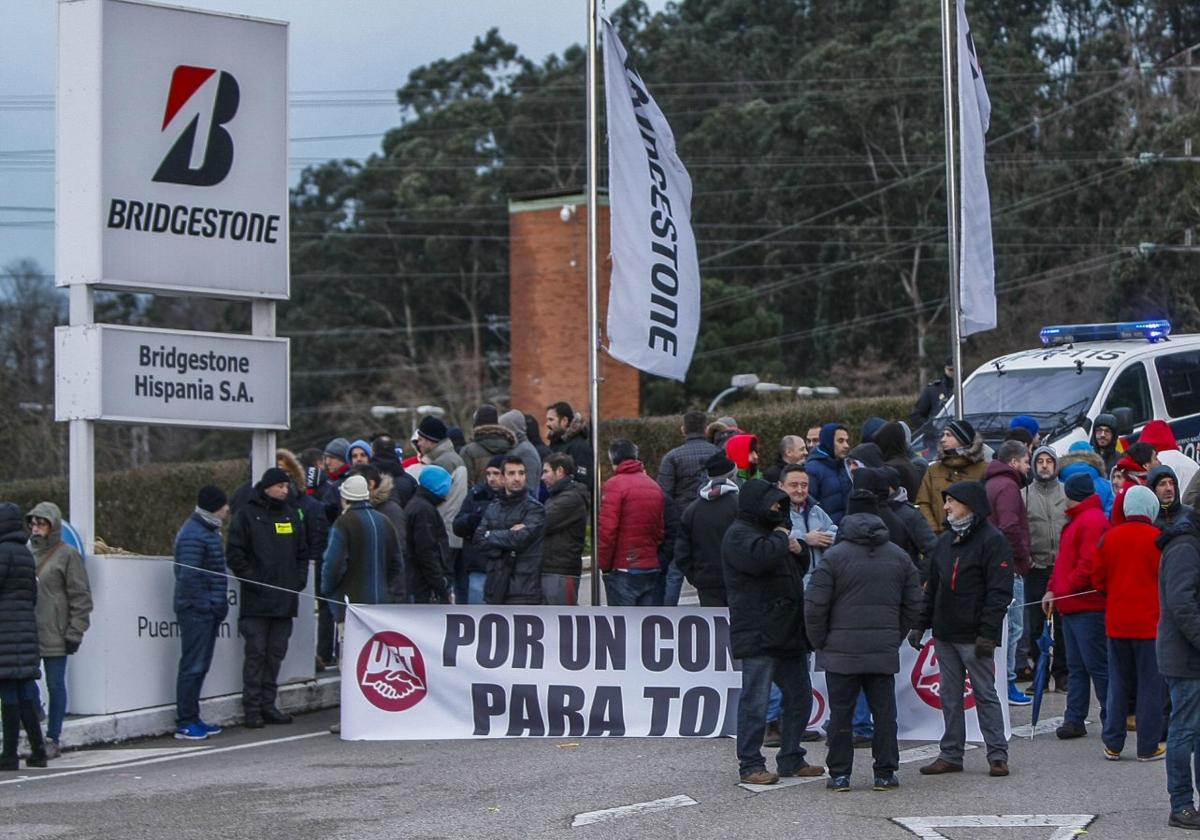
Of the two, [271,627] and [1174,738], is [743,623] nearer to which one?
[1174,738]

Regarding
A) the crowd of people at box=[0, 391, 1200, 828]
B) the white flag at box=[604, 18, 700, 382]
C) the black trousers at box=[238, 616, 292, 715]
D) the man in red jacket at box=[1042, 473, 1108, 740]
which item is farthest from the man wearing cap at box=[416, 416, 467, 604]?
the man in red jacket at box=[1042, 473, 1108, 740]

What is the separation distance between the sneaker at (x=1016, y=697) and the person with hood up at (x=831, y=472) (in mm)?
1947

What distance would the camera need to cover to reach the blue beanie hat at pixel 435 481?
1529 cm

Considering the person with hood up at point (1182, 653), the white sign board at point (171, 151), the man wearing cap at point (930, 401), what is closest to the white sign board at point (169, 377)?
the white sign board at point (171, 151)

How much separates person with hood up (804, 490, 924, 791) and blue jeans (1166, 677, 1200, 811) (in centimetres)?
171

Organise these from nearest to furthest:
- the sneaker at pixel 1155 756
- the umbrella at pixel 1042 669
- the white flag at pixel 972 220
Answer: the sneaker at pixel 1155 756 < the umbrella at pixel 1042 669 < the white flag at pixel 972 220

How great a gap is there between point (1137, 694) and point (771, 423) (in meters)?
21.4

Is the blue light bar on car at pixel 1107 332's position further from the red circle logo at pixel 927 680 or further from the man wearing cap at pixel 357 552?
the man wearing cap at pixel 357 552

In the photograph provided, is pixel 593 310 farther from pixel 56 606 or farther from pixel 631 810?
pixel 631 810

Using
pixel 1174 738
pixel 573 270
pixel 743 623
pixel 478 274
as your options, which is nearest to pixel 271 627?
pixel 743 623

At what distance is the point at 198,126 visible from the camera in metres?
15.4

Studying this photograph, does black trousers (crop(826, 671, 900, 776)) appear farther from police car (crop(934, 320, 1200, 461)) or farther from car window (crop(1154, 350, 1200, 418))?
car window (crop(1154, 350, 1200, 418))

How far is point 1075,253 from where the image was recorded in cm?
5619

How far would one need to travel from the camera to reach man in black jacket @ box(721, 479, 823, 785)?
10758 mm
